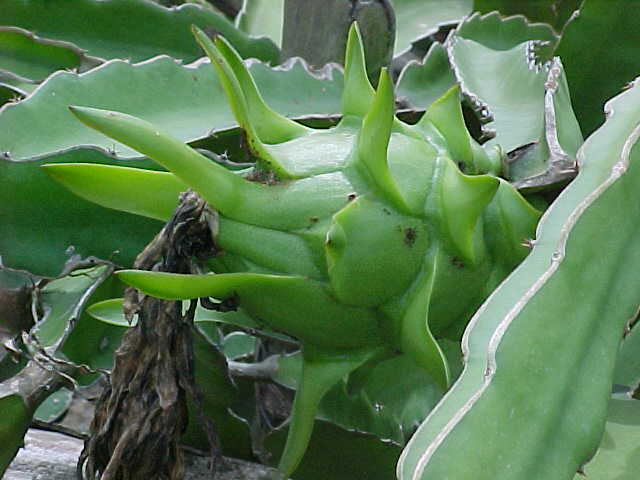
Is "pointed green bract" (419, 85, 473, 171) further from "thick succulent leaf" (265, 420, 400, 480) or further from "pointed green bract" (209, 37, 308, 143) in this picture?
"thick succulent leaf" (265, 420, 400, 480)

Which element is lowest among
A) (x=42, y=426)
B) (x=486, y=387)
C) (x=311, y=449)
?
(x=42, y=426)

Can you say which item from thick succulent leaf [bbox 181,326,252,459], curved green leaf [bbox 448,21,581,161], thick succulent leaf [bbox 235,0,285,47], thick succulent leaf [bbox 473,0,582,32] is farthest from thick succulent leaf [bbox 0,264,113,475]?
thick succulent leaf [bbox 473,0,582,32]

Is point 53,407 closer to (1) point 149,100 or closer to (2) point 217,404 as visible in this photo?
(2) point 217,404

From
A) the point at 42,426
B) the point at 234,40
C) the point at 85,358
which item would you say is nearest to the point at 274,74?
the point at 234,40

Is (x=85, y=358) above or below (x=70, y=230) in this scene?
below

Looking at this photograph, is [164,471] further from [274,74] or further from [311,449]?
[274,74]

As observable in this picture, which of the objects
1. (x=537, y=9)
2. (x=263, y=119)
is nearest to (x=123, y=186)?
(x=263, y=119)

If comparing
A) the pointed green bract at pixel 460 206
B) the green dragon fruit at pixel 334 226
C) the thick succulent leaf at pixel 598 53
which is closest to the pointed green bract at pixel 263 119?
the green dragon fruit at pixel 334 226
